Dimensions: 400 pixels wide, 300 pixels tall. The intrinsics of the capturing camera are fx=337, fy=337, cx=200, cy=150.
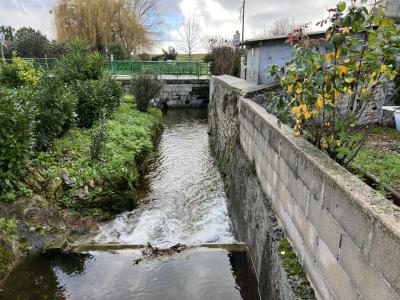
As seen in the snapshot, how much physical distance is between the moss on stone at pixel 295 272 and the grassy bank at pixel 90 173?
4292 mm

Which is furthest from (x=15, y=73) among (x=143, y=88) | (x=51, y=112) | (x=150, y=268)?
(x=150, y=268)

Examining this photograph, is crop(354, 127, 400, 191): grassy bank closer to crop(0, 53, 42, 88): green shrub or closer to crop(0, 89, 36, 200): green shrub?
crop(0, 89, 36, 200): green shrub

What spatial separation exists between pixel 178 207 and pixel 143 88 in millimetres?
8832

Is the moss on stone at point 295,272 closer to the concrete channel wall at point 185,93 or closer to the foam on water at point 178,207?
the foam on water at point 178,207

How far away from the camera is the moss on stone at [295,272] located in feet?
10.4

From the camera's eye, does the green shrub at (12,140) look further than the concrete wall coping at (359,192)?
Yes

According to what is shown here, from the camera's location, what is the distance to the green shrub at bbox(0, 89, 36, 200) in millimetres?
5645

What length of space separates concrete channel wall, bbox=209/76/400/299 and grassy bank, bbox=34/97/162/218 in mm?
2830

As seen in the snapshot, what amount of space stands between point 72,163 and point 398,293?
6817mm

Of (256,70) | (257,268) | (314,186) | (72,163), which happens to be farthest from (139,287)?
(256,70)

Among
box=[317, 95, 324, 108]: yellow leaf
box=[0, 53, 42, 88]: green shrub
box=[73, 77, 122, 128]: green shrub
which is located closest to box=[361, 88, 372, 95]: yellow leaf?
box=[317, 95, 324, 108]: yellow leaf

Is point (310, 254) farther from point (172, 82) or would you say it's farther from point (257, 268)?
point (172, 82)

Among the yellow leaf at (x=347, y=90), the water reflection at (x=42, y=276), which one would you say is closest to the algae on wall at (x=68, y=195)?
the water reflection at (x=42, y=276)

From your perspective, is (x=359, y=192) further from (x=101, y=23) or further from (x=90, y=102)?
(x=101, y=23)
